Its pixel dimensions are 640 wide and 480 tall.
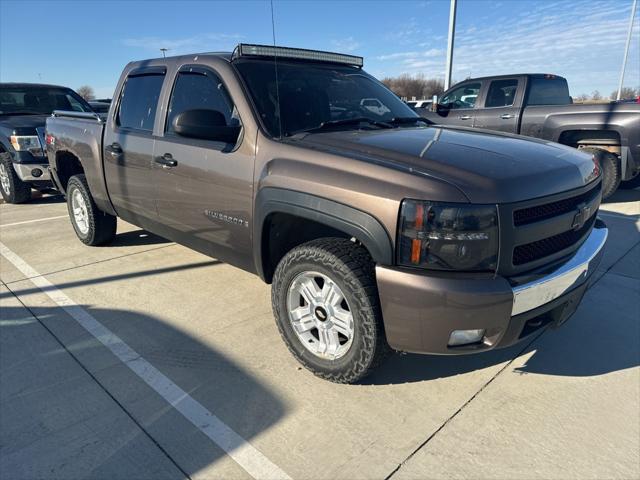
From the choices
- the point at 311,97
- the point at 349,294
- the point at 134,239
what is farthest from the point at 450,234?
the point at 134,239

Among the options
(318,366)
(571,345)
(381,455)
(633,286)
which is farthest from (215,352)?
(633,286)

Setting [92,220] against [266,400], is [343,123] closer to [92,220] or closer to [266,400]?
[266,400]

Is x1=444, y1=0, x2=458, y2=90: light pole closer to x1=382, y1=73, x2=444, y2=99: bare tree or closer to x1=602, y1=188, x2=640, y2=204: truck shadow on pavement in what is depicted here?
x1=602, y1=188, x2=640, y2=204: truck shadow on pavement

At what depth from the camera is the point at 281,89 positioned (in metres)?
3.27

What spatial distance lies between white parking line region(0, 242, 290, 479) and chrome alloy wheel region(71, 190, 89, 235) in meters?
1.44

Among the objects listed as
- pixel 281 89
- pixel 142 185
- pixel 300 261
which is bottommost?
pixel 300 261

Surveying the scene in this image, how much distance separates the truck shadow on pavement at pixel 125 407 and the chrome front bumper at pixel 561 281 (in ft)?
4.51

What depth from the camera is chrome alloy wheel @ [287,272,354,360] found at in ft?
8.65

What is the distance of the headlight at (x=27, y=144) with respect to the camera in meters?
6.91

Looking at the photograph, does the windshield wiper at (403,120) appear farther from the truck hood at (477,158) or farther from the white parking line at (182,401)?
the white parking line at (182,401)

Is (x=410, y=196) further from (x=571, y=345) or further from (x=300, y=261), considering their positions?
(x=571, y=345)

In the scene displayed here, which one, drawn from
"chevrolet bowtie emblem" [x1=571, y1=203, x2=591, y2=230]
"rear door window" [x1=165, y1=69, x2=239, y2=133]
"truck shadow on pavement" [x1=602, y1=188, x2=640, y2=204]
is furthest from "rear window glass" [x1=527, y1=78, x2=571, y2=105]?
"rear door window" [x1=165, y1=69, x2=239, y2=133]

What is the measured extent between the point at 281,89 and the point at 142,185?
5.16 ft

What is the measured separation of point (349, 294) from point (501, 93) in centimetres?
705
